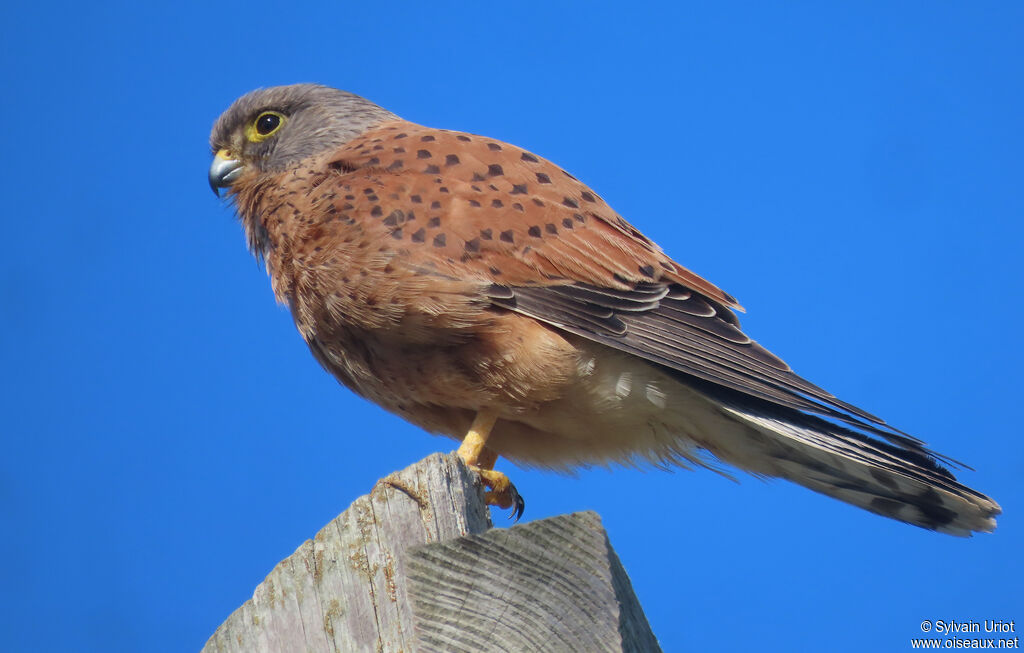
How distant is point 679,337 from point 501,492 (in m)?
0.64

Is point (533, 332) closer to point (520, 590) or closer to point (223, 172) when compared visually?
point (520, 590)

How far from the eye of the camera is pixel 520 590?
62.2 inches

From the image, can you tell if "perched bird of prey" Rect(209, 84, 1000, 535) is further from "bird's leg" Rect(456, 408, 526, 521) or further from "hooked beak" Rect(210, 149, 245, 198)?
"hooked beak" Rect(210, 149, 245, 198)

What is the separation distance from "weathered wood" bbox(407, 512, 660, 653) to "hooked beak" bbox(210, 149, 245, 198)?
212cm

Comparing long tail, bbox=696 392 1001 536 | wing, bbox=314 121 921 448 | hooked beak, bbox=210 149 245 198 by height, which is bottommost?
long tail, bbox=696 392 1001 536

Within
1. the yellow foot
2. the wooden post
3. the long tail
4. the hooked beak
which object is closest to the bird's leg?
the yellow foot

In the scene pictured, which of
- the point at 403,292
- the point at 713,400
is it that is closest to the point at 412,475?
the point at 403,292

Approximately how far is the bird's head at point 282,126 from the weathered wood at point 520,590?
78.7 inches

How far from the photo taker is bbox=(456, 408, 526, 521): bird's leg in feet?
8.61

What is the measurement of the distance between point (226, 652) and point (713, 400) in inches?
58.8

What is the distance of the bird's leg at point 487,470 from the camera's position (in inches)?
103

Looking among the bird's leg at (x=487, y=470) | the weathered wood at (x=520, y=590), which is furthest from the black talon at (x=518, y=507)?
the weathered wood at (x=520, y=590)

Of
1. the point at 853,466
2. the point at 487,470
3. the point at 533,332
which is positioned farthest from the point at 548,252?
the point at 853,466

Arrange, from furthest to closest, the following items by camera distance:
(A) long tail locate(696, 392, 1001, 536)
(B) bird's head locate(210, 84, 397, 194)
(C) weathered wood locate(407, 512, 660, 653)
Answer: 1. (B) bird's head locate(210, 84, 397, 194)
2. (A) long tail locate(696, 392, 1001, 536)
3. (C) weathered wood locate(407, 512, 660, 653)
